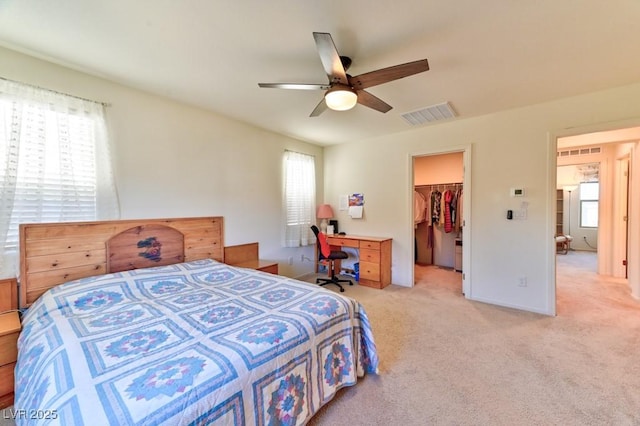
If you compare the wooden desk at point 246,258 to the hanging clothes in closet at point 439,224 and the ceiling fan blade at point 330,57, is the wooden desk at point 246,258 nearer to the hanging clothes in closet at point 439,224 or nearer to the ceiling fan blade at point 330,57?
the ceiling fan blade at point 330,57

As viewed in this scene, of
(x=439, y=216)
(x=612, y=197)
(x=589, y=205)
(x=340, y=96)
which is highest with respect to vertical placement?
(x=340, y=96)

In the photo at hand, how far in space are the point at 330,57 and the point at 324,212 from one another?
326 centimetres

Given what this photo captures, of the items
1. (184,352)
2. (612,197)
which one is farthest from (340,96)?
(612,197)

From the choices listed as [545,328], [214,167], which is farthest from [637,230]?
[214,167]

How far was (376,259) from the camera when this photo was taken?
397 centimetres

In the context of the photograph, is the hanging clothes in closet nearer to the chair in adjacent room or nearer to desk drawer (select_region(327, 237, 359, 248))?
desk drawer (select_region(327, 237, 359, 248))

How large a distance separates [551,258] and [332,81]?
3141mm

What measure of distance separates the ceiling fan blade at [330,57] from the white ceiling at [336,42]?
25cm

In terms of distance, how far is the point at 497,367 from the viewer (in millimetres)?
2010

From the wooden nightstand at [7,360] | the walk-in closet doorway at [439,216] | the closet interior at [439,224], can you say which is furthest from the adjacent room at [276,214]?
the closet interior at [439,224]

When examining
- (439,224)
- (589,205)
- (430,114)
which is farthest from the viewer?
(589,205)

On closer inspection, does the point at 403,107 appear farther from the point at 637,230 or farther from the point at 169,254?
the point at 637,230

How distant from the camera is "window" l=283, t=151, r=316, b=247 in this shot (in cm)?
423

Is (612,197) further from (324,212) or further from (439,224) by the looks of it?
(324,212)
